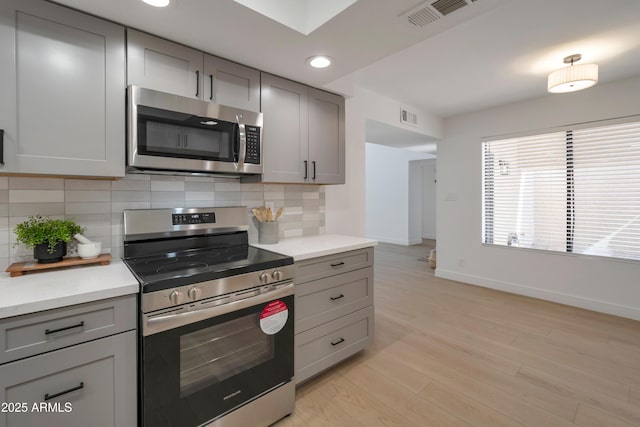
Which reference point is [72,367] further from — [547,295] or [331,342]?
[547,295]

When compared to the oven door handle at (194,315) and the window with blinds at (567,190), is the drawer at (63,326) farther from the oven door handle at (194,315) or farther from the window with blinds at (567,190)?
the window with blinds at (567,190)

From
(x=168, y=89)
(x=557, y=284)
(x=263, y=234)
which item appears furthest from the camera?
(x=557, y=284)

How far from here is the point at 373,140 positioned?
481cm

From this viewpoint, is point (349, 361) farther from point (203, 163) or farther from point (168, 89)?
point (168, 89)

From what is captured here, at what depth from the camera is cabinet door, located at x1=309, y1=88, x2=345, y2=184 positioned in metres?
2.37

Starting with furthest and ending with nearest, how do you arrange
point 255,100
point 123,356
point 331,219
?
point 331,219 → point 255,100 → point 123,356

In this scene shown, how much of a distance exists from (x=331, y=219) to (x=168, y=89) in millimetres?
1780

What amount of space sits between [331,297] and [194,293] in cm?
98

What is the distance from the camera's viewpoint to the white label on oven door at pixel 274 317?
1594 mm

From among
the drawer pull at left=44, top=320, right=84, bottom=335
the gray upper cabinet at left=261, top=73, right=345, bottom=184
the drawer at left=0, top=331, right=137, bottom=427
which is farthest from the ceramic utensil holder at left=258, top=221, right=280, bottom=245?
the drawer pull at left=44, top=320, right=84, bottom=335

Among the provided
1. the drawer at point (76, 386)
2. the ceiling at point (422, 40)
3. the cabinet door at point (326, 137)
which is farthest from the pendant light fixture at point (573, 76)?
the drawer at point (76, 386)

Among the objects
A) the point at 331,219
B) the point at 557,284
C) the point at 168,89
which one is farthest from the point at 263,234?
the point at 557,284

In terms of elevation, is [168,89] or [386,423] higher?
[168,89]

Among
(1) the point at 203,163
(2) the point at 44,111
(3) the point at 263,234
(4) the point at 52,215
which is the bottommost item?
(3) the point at 263,234
